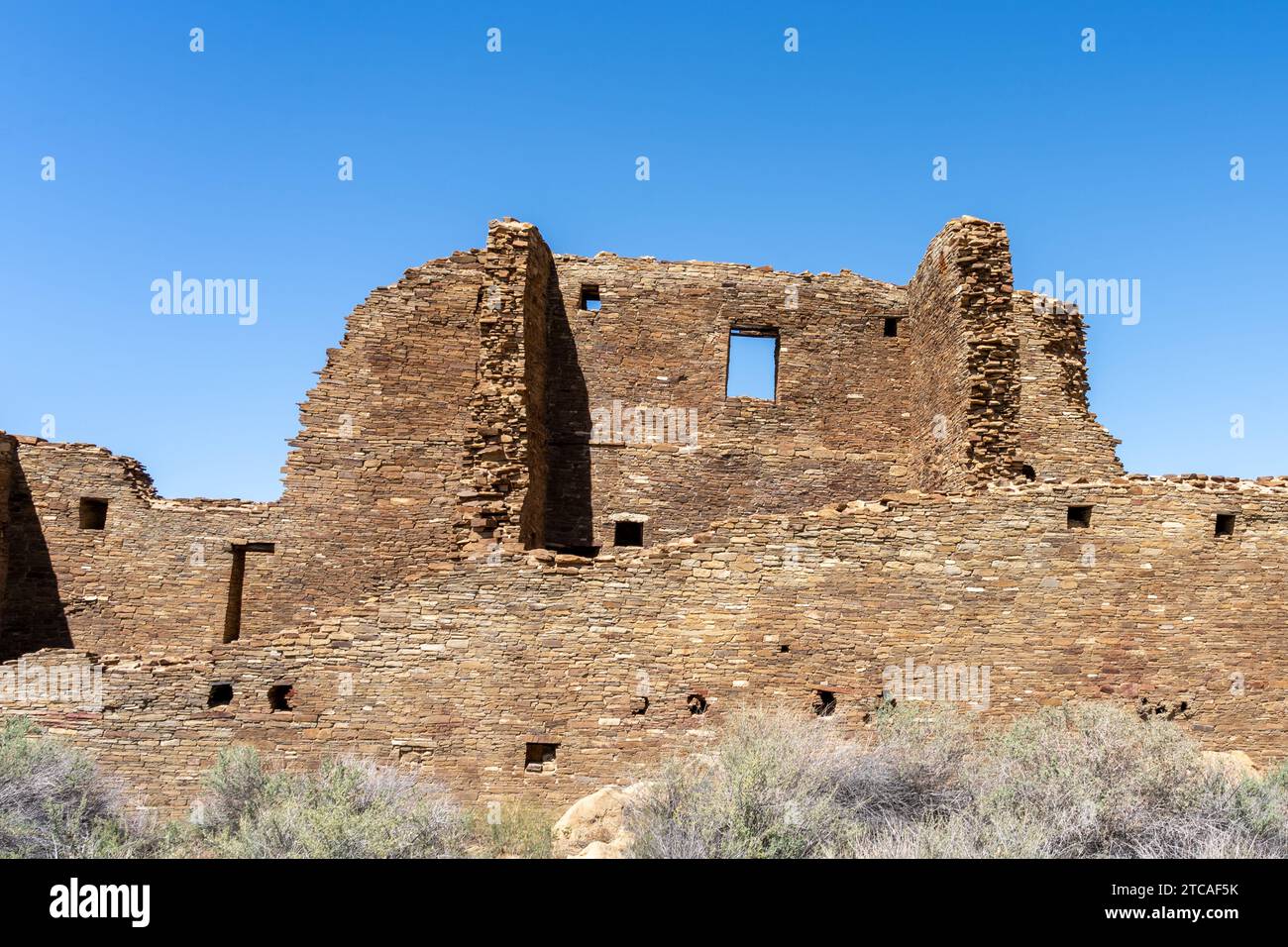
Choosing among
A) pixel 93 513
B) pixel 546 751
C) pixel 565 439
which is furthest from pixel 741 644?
pixel 93 513

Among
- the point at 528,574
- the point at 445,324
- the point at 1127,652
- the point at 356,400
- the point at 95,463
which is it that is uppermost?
the point at 445,324

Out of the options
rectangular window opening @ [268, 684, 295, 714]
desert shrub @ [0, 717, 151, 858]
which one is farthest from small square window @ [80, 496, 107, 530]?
rectangular window opening @ [268, 684, 295, 714]

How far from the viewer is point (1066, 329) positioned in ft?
62.2

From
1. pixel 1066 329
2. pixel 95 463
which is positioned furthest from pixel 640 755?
pixel 1066 329

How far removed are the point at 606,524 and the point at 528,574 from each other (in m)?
4.91

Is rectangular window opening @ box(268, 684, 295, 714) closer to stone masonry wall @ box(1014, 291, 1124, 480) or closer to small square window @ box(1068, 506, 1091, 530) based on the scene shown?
small square window @ box(1068, 506, 1091, 530)

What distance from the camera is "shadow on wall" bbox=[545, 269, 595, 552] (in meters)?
15.9

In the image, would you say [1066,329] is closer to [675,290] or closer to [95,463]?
[675,290]

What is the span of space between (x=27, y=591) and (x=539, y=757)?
10295mm

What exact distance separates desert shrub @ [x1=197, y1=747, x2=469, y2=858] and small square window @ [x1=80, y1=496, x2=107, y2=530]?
7.79 metres

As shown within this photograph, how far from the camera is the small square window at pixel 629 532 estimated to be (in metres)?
16.0

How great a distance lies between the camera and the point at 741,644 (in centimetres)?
1112

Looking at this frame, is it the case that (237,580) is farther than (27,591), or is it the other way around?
(237,580)

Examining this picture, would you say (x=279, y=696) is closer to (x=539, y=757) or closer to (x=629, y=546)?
(x=539, y=757)
